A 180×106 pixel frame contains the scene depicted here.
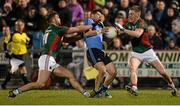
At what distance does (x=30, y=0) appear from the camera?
2527 cm

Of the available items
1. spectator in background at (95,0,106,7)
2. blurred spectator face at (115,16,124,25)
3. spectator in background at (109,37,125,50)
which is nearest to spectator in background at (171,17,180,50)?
blurred spectator face at (115,16,124,25)

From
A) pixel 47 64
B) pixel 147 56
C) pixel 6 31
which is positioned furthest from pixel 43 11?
→ pixel 47 64

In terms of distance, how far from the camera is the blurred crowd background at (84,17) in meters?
23.2

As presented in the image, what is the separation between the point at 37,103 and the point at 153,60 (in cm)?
429

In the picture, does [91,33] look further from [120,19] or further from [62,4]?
[62,4]

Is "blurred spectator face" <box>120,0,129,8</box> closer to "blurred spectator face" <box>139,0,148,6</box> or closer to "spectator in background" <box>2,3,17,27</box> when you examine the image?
"blurred spectator face" <box>139,0,148,6</box>

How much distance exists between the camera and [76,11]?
2458 cm

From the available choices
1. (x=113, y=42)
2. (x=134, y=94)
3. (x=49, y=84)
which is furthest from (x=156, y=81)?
(x=134, y=94)

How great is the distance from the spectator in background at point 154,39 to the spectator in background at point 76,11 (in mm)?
2804

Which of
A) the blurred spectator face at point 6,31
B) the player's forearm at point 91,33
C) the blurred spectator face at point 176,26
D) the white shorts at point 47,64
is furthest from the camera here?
the blurred spectator face at point 176,26

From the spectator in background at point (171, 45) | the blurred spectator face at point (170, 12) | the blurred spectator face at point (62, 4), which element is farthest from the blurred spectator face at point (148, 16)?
the blurred spectator face at point (62, 4)

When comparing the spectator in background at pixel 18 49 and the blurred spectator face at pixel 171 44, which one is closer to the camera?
the spectator in background at pixel 18 49

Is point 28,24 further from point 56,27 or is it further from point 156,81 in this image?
point 56,27

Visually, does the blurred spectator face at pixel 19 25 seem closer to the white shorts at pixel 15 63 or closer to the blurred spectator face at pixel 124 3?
the white shorts at pixel 15 63
